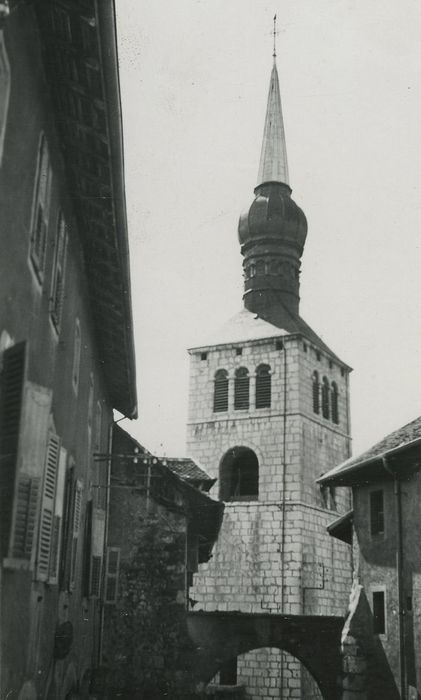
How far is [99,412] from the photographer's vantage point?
1748 centimetres

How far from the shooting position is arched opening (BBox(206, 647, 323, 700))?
135 ft

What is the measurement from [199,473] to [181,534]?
336 inches

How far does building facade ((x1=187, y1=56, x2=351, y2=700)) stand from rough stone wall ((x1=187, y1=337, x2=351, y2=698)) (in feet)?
0.20

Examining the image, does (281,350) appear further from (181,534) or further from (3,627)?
(3,627)

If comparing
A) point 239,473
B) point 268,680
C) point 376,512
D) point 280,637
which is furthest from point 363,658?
point 239,473

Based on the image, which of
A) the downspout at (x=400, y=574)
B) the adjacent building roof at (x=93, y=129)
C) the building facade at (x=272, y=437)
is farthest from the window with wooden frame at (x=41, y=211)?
the building facade at (x=272, y=437)

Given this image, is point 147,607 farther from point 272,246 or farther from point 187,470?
point 272,246

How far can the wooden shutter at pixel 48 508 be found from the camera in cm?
906

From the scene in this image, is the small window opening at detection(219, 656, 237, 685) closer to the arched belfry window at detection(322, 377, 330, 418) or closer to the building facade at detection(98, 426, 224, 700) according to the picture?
the arched belfry window at detection(322, 377, 330, 418)

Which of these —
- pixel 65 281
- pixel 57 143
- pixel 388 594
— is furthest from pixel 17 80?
pixel 388 594

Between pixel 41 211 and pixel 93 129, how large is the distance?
1165 millimetres

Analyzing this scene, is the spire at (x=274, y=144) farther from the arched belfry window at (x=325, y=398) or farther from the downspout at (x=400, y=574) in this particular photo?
the downspout at (x=400, y=574)

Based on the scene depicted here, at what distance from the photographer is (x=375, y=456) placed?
65.5 feet

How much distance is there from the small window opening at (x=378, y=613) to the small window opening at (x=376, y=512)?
144 cm
